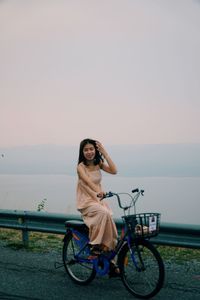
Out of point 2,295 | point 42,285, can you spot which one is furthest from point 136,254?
point 2,295

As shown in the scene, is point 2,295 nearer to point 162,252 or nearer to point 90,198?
point 90,198

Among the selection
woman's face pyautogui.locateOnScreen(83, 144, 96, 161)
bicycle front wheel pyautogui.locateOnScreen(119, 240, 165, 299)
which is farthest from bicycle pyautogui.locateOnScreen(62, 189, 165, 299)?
woman's face pyautogui.locateOnScreen(83, 144, 96, 161)

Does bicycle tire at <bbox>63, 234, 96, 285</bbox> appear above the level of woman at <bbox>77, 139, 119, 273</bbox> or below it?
below

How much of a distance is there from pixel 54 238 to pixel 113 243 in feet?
11.6

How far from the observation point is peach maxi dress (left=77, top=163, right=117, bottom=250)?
5.36 m

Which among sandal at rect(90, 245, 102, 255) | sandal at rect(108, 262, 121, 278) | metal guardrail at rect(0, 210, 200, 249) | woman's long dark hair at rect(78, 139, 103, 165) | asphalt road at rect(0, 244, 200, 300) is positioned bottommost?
asphalt road at rect(0, 244, 200, 300)

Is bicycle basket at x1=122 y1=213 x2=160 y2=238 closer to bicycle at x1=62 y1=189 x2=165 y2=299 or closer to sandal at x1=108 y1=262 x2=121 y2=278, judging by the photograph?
bicycle at x1=62 y1=189 x2=165 y2=299

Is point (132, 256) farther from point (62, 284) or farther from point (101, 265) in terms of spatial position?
point (62, 284)

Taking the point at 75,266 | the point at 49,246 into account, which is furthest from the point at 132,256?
the point at 49,246

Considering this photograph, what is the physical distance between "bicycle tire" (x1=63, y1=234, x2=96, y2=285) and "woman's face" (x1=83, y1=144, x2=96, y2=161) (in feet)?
3.75

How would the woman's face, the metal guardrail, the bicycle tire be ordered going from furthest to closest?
the metal guardrail
the woman's face
the bicycle tire

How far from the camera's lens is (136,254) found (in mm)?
5148

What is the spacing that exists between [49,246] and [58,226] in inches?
27.7

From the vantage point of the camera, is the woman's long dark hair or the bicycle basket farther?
the woman's long dark hair
